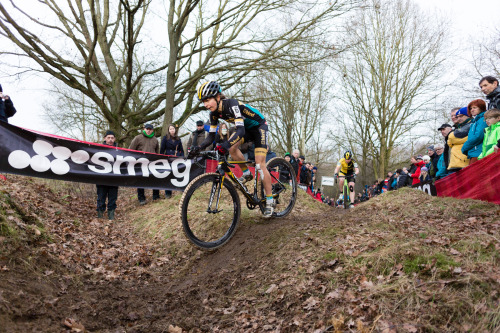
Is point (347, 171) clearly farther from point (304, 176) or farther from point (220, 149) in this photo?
point (220, 149)

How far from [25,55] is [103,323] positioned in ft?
44.1

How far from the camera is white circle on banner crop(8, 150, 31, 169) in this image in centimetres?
661

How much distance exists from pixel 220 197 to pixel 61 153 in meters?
4.40

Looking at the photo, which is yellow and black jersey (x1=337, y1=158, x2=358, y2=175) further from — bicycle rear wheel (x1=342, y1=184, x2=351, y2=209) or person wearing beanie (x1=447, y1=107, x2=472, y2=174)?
person wearing beanie (x1=447, y1=107, x2=472, y2=174)

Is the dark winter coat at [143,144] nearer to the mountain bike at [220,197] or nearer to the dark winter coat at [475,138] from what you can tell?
the mountain bike at [220,197]

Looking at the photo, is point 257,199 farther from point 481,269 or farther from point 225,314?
point 481,269

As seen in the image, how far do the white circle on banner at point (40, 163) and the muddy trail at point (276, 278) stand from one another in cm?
162

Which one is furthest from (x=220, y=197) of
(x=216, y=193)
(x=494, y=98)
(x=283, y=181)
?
(x=494, y=98)

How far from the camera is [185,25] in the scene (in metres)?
15.3

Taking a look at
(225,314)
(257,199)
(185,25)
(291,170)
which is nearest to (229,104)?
(257,199)

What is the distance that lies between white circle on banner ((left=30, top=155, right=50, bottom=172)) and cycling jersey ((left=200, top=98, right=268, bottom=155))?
408 cm

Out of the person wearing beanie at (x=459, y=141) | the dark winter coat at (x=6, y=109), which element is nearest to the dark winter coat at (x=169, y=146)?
the dark winter coat at (x=6, y=109)

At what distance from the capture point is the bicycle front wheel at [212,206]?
491 centimetres

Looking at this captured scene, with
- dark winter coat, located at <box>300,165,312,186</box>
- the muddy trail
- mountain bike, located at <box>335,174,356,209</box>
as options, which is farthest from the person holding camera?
dark winter coat, located at <box>300,165,312,186</box>
